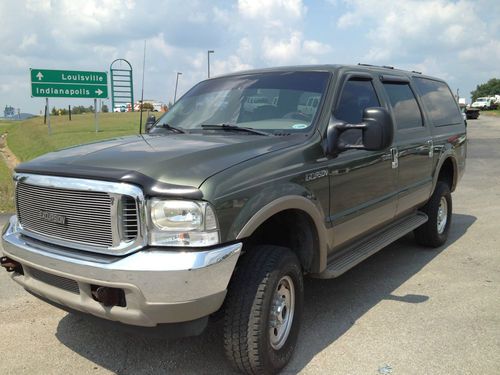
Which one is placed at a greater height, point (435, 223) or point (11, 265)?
point (11, 265)

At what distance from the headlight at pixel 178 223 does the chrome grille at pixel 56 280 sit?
1.96 ft

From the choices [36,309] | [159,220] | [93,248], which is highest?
[159,220]

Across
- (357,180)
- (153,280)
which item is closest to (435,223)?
(357,180)

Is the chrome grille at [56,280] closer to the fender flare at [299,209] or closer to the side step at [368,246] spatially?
the fender flare at [299,209]

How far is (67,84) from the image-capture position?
23.3 m

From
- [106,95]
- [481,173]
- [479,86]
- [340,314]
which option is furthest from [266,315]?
[479,86]

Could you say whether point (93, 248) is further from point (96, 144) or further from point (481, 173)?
point (481, 173)

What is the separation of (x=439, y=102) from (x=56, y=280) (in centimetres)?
494

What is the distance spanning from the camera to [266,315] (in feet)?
9.55

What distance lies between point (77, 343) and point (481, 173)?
1092 centimetres

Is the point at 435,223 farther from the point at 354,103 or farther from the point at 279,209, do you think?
the point at 279,209

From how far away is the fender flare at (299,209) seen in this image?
283 cm

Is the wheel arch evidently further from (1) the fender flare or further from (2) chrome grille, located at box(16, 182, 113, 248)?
(2) chrome grille, located at box(16, 182, 113, 248)

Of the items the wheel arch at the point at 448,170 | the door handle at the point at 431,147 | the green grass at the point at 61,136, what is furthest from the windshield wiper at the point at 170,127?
the green grass at the point at 61,136
